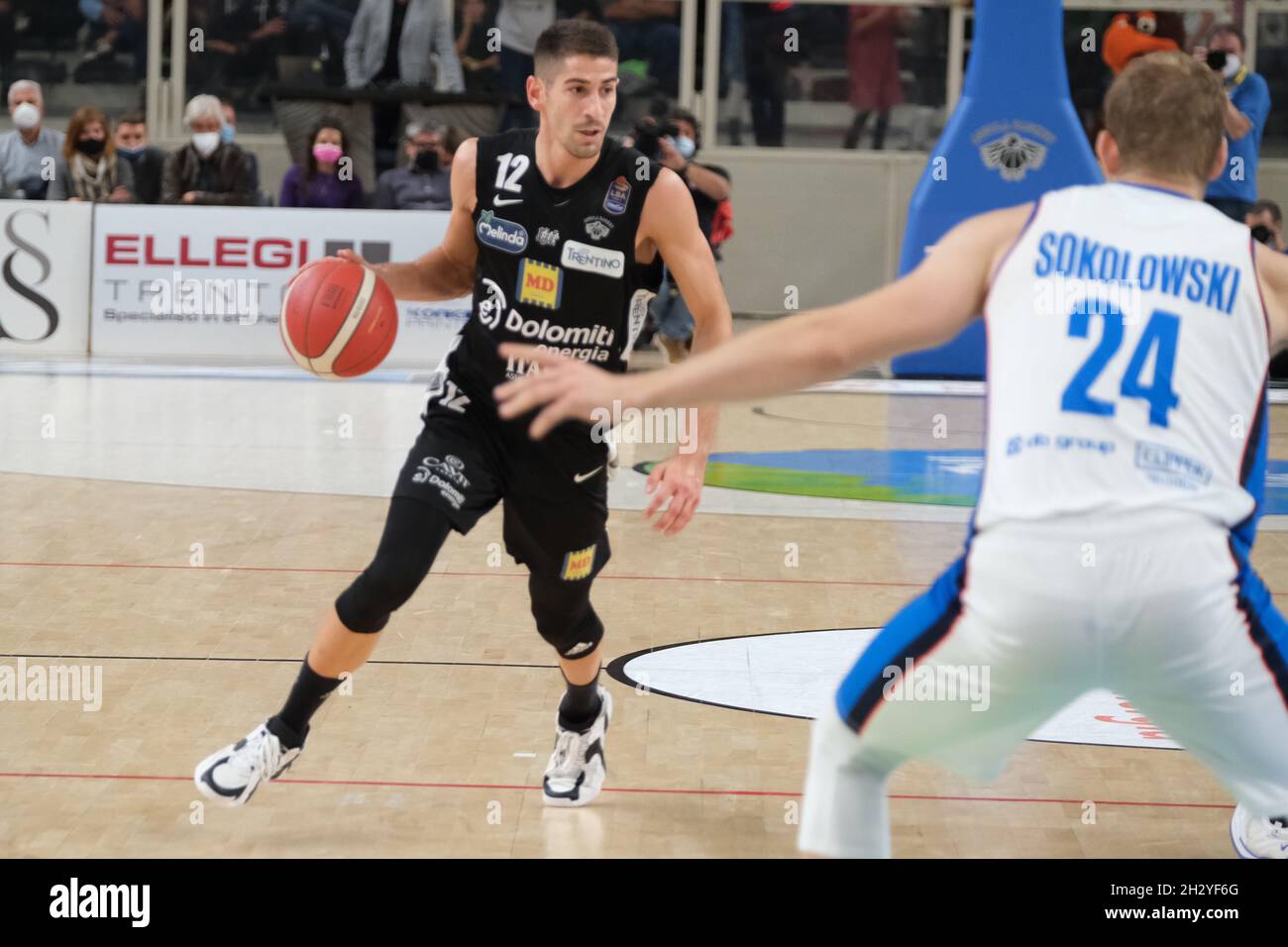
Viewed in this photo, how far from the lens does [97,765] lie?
14.0 ft

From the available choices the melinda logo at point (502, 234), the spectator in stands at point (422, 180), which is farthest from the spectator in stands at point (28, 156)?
the melinda logo at point (502, 234)

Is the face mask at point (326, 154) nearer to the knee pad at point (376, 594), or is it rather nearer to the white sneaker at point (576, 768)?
the white sneaker at point (576, 768)

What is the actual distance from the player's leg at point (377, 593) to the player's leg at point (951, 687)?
4.32 ft

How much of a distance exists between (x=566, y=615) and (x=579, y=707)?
0.27 m

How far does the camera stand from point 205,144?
14.3 metres

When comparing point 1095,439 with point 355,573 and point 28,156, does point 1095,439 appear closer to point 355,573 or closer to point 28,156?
point 355,573

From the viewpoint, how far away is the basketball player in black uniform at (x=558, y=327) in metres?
3.94

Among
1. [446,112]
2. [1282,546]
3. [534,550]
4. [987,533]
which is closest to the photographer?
[987,533]

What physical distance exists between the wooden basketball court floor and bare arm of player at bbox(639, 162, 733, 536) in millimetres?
787

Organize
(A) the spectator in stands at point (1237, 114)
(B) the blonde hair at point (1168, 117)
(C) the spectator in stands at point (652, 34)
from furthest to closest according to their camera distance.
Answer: (C) the spectator in stands at point (652, 34) < (A) the spectator in stands at point (1237, 114) < (B) the blonde hair at point (1168, 117)
